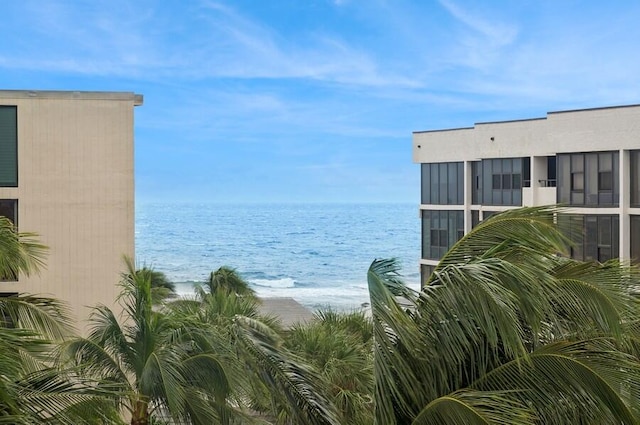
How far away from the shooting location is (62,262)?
73.1 feet

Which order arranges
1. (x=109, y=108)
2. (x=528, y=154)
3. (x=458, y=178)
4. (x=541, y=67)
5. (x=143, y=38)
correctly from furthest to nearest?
(x=143, y=38), (x=541, y=67), (x=458, y=178), (x=528, y=154), (x=109, y=108)

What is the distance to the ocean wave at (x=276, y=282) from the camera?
359ft

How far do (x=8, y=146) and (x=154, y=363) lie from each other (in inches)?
461

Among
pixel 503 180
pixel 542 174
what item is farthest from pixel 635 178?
pixel 503 180

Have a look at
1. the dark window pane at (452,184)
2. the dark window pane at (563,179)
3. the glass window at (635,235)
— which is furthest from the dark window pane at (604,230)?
the dark window pane at (452,184)

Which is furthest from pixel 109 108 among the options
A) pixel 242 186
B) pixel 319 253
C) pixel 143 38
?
pixel 242 186

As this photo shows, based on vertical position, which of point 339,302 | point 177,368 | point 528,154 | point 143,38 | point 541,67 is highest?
point 143,38

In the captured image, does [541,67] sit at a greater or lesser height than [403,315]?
greater

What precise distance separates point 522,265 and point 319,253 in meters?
119

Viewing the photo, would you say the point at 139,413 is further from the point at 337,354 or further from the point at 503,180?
the point at 503,180

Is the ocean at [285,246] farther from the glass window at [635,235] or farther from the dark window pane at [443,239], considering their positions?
the glass window at [635,235]

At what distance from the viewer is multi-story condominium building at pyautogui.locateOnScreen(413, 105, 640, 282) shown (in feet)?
106

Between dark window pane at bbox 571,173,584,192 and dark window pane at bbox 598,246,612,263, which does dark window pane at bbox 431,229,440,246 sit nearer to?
dark window pane at bbox 571,173,584,192

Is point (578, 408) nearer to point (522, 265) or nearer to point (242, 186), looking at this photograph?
point (522, 265)
